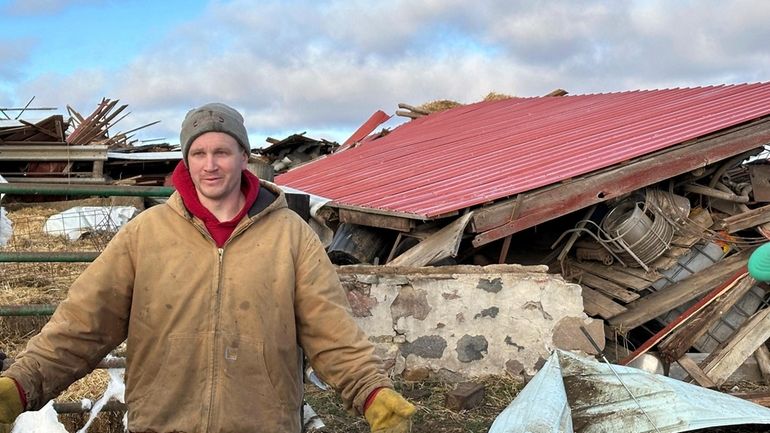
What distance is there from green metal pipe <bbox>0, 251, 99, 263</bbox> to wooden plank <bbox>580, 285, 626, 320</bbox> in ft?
16.6

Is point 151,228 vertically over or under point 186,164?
under

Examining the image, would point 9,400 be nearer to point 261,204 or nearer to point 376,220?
point 261,204

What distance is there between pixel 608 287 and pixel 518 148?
2.72 meters

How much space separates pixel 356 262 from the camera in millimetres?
7945

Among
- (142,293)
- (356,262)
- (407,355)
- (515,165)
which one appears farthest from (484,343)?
(142,293)

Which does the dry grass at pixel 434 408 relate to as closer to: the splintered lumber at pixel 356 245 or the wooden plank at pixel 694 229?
the splintered lumber at pixel 356 245

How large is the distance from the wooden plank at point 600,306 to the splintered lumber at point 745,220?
1776 mm

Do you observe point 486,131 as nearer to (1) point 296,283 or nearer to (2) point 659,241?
(2) point 659,241

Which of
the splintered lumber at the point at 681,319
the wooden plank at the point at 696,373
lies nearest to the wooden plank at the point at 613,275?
the splintered lumber at the point at 681,319

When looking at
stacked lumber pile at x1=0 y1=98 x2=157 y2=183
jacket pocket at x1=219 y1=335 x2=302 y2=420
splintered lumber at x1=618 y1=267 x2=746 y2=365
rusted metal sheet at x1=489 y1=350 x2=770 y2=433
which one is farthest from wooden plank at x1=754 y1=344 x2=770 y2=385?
stacked lumber pile at x1=0 y1=98 x2=157 y2=183

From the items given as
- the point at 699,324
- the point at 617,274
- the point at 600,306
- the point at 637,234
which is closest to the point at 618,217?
the point at 637,234

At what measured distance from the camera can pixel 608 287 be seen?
760 cm

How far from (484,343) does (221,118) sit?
4402mm

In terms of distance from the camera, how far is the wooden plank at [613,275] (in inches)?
295
